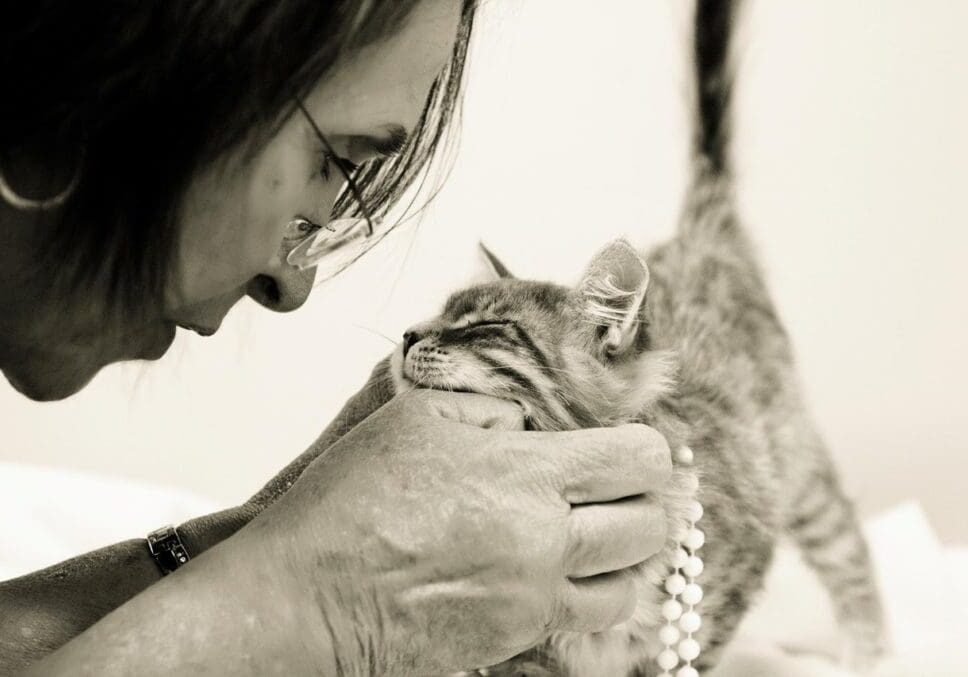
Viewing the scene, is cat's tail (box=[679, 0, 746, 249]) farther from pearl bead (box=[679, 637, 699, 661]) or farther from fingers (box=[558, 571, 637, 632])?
fingers (box=[558, 571, 637, 632])

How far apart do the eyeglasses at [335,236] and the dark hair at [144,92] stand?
118 mm

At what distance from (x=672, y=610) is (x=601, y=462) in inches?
12.0

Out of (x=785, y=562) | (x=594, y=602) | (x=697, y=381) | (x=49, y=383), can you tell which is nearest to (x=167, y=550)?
(x=49, y=383)

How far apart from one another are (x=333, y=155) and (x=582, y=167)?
1189 millimetres

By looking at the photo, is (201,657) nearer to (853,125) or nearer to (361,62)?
(361,62)

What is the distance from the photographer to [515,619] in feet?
2.76

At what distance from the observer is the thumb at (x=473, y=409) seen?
0.89m

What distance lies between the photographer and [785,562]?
1875 millimetres

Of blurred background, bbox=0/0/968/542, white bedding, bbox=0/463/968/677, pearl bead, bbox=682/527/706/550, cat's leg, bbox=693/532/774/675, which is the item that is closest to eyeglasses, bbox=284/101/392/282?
pearl bead, bbox=682/527/706/550

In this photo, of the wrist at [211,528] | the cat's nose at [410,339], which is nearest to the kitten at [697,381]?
the cat's nose at [410,339]

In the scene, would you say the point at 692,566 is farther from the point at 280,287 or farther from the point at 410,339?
the point at 280,287

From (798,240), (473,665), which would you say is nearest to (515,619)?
(473,665)

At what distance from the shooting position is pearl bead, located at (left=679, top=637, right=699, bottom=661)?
3.63ft

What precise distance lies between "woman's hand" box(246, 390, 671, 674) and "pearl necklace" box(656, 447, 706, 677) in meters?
0.21
